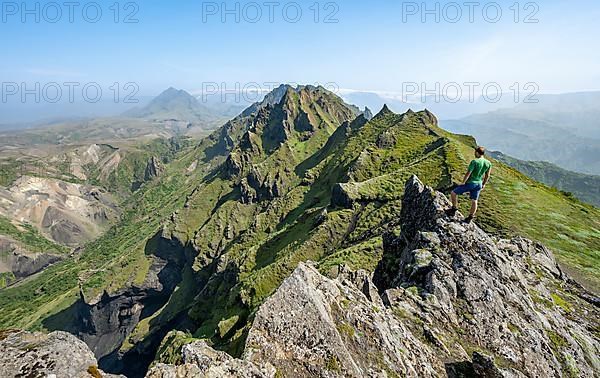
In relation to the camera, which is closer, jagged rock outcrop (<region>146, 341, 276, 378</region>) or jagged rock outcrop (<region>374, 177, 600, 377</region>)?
jagged rock outcrop (<region>146, 341, 276, 378</region>)

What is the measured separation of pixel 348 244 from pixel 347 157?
2352 inches

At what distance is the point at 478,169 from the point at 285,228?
244 ft

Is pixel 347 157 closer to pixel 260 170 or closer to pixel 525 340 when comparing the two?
pixel 260 170

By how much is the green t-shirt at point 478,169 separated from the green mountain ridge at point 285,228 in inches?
699

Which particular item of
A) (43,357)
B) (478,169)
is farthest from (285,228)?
(43,357)

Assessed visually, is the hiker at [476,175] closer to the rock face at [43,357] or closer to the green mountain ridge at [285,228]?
the green mountain ridge at [285,228]

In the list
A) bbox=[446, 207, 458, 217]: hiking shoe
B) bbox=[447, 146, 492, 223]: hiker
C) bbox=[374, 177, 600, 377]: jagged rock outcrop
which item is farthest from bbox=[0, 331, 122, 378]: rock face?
bbox=[446, 207, 458, 217]: hiking shoe

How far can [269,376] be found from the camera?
11555 mm

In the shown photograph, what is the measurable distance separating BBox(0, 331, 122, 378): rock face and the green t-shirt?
70.3 ft

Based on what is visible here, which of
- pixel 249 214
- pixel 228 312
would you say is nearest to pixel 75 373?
pixel 228 312

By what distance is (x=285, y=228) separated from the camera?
9281cm

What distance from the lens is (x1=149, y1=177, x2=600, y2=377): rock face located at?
12484 mm

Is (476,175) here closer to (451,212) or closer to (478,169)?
(478,169)

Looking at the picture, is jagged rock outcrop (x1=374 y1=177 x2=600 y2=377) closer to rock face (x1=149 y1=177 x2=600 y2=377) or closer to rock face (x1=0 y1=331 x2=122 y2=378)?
rock face (x1=149 y1=177 x2=600 y2=377)
